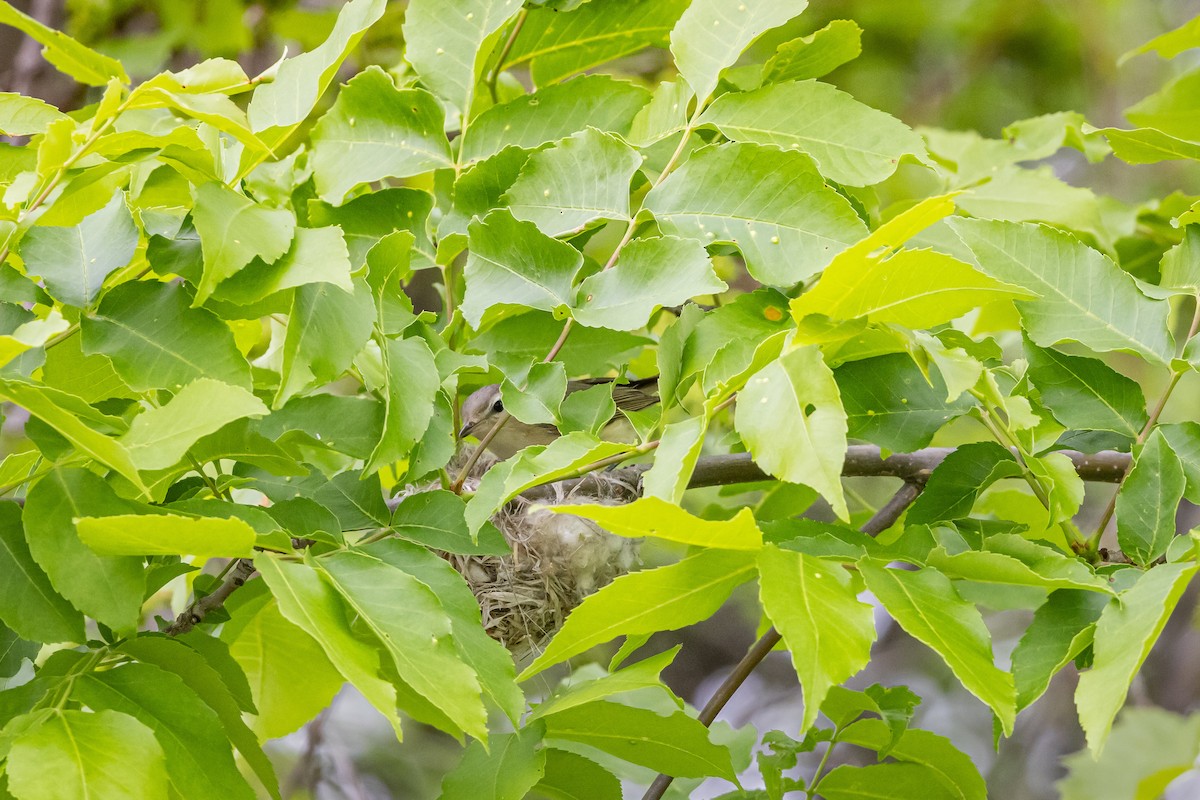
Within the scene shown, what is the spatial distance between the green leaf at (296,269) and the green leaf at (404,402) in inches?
5.1

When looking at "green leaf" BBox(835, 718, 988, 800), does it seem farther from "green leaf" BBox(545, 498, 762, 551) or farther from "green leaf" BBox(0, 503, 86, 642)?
"green leaf" BBox(0, 503, 86, 642)

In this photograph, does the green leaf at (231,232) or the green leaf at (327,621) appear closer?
the green leaf at (327,621)

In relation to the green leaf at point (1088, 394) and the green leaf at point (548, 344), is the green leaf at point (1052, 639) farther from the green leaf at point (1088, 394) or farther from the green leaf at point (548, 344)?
the green leaf at point (548, 344)

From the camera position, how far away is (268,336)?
7.82ft

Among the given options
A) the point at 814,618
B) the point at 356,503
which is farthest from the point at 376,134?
the point at 814,618

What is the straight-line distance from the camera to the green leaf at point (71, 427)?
91 cm

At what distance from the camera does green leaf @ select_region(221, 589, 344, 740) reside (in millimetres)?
1496

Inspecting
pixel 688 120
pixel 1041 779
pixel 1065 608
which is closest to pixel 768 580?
pixel 1065 608

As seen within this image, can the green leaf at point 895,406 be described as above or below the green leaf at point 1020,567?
above

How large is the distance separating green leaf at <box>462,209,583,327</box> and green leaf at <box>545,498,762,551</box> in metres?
0.37

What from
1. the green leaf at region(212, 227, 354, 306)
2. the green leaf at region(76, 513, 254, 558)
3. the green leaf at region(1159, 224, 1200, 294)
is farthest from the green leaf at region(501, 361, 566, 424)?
the green leaf at region(1159, 224, 1200, 294)

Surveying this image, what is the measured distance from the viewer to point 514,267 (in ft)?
4.08

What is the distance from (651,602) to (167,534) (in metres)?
0.42

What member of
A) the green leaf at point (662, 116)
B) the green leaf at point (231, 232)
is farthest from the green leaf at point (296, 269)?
the green leaf at point (662, 116)
